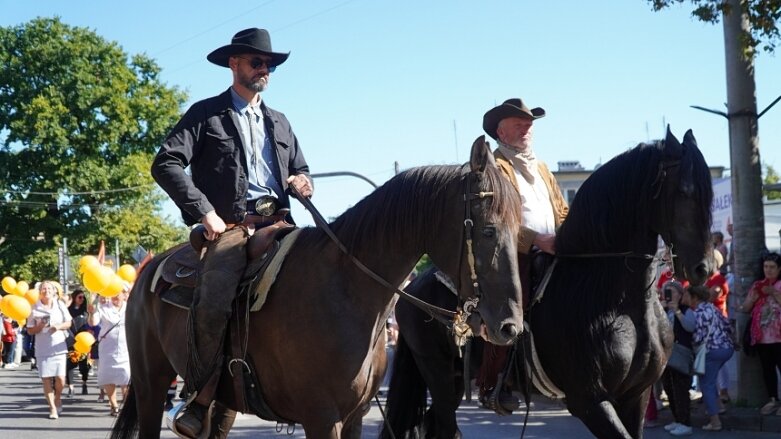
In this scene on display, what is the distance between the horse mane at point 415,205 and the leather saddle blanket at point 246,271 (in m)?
0.29

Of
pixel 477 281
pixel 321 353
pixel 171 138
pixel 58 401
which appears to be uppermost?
pixel 171 138

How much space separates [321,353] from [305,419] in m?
0.34

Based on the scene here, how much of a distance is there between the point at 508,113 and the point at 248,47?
83.7 inches

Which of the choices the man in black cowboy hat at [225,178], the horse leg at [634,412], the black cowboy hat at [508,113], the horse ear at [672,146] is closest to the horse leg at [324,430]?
the man in black cowboy hat at [225,178]

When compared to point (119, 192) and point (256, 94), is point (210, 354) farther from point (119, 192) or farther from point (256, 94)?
point (119, 192)

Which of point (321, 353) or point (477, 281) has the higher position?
point (477, 281)

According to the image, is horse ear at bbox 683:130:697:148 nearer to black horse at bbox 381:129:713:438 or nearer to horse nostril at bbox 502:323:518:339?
black horse at bbox 381:129:713:438

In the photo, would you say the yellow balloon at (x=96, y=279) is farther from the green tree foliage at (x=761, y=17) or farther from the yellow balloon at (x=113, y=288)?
the green tree foliage at (x=761, y=17)

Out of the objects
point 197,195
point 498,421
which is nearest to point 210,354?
point 197,195

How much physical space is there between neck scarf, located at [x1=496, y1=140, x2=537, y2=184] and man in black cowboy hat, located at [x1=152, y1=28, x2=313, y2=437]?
1.62 m

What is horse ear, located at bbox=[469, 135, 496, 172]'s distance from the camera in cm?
426

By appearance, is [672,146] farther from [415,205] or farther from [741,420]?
[741,420]

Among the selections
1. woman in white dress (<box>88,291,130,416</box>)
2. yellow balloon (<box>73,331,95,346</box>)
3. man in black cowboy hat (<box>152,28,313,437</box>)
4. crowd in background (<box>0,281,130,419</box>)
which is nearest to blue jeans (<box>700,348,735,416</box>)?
man in black cowboy hat (<box>152,28,313,437</box>)

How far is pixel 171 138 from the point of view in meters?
5.15
